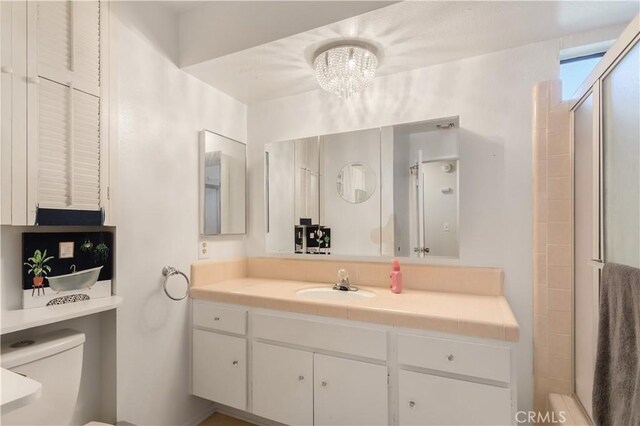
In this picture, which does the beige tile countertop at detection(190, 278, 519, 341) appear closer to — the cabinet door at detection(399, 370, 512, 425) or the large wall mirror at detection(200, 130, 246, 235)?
the cabinet door at detection(399, 370, 512, 425)

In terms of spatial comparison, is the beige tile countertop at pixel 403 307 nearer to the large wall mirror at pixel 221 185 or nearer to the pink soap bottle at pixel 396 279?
the pink soap bottle at pixel 396 279

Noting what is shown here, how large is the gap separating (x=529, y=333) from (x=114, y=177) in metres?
2.30

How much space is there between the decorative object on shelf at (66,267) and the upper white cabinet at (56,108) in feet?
0.45

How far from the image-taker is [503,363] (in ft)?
4.16

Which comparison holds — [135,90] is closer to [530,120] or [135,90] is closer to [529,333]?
[530,120]

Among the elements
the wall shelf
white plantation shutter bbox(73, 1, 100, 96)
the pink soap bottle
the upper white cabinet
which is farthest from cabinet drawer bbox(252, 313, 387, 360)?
white plantation shutter bbox(73, 1, 100, 96)

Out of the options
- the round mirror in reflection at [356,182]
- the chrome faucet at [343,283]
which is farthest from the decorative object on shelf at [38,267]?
the round mirror in reflection at [356,182]

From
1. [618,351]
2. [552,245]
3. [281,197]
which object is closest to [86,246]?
[281,197]

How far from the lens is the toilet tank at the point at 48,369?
119 cm

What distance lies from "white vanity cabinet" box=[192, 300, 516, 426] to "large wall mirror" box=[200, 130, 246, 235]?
1.83ft

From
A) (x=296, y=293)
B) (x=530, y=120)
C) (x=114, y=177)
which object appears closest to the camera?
(x=114, y=177)

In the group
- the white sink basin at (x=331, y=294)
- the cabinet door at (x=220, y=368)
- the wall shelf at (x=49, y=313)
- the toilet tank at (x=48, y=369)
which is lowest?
the cabinet door at (x=220, y=368)

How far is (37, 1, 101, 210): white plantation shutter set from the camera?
1.36 m

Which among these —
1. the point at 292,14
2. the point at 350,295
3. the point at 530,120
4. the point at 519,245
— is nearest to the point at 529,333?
the point at 519,245
